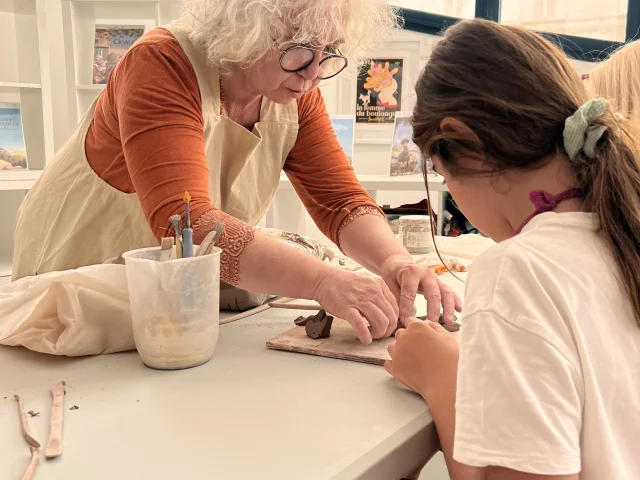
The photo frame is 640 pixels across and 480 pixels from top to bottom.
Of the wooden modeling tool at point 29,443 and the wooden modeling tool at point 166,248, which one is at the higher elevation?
the wooden modeling tool at point 166,248

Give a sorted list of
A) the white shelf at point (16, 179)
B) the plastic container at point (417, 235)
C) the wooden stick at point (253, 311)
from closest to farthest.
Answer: the wooden stick at point (253, 311) → the plastic container at point (417, 235) → the white shelf at point (16, 179)

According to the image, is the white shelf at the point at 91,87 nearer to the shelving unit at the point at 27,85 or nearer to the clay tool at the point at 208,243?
the shelving unit at the point at 27,85

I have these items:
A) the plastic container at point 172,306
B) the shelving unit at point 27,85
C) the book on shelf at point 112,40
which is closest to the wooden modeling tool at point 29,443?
the plastic container at point 172,306

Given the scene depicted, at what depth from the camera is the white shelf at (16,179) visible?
8.95 ft

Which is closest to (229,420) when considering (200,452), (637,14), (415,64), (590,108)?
(200,452)

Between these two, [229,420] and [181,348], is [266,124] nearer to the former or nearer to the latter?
[181,348]

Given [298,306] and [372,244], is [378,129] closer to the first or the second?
[372,244]

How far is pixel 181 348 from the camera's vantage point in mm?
890

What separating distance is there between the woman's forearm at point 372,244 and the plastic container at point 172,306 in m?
0.45

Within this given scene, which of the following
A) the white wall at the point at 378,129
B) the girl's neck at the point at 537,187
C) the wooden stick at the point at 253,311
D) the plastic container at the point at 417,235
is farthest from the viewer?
the white wall at the point at 378,129

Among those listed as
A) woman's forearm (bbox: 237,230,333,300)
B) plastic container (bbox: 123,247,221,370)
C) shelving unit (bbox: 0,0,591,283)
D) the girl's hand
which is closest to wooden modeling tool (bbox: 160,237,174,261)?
plastic container (bbox: 123,247,221,370)

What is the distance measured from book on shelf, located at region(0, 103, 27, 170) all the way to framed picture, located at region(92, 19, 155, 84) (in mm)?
458

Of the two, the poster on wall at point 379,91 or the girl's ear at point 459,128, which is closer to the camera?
the girl's ear at point 459,128

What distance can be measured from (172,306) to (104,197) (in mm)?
491
